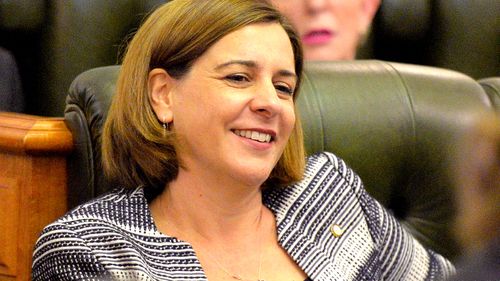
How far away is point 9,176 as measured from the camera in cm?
158

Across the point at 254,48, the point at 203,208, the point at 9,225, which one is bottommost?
the point at 9,225

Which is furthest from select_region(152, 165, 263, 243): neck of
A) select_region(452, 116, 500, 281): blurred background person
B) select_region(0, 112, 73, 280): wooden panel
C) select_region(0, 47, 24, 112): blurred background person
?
select_region(452, 116, 500, 281): blurred background person

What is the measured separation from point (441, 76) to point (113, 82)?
0.64 metres

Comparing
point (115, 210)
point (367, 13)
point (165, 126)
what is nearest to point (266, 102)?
point (165, 126)

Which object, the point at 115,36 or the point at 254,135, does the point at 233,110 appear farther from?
the point at 115,36

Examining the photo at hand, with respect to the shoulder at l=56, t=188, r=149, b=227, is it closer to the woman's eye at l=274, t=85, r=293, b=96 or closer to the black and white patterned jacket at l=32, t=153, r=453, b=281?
the black and white patterned jacket at l=32, t=153, r=453, b=281

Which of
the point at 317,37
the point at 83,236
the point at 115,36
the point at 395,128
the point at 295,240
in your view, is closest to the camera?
the point at 83,236

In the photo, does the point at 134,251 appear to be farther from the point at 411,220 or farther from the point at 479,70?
the point at 479,70

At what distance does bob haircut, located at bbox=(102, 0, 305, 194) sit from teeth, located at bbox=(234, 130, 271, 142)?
109 mm

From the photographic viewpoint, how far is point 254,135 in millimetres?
1426

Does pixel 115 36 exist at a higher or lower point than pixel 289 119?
lower

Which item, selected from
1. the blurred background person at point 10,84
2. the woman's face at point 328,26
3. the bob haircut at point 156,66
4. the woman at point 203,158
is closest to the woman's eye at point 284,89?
the woman at point 203,158

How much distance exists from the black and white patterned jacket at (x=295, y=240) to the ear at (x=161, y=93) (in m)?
0.13

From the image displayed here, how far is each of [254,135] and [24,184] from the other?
16.6 inches
